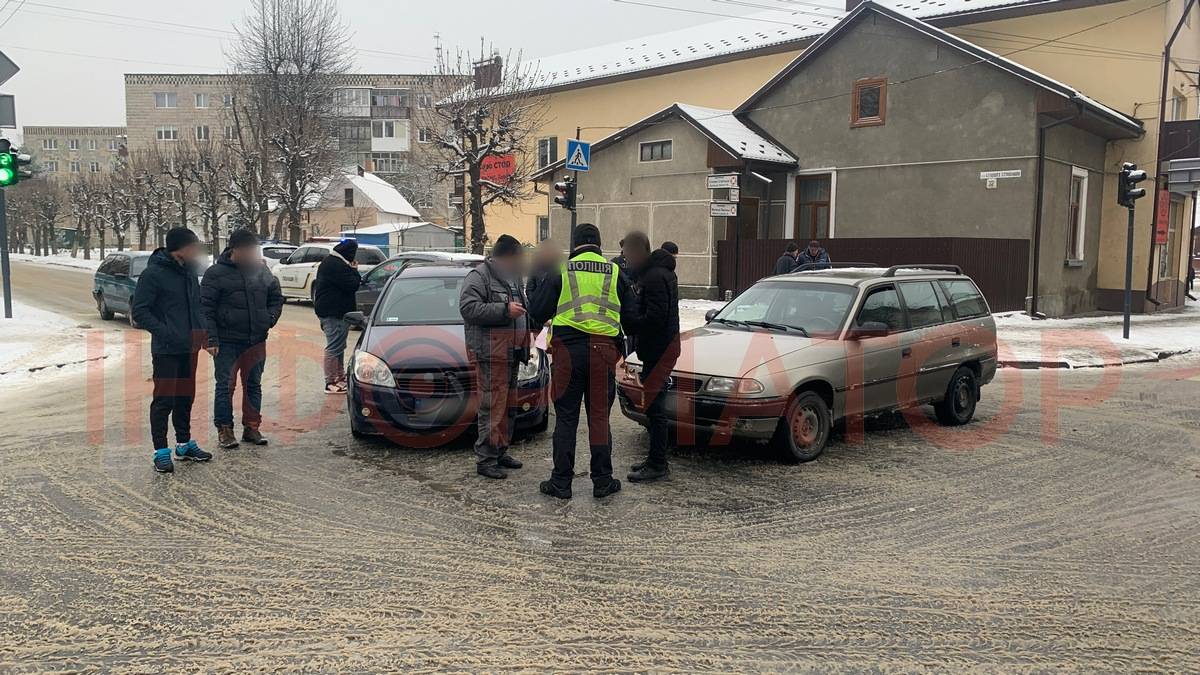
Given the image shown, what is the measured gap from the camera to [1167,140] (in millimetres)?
21812

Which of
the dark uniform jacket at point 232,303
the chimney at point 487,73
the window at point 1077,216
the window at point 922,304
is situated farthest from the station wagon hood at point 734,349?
the chimney at point 487,73

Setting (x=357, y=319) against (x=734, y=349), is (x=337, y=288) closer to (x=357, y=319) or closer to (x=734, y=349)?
(x=357, y=319)

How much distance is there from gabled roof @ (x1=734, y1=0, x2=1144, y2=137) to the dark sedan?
16.7 meters

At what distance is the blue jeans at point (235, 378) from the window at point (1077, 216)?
20.4m

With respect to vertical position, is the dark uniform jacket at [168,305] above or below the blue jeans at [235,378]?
above

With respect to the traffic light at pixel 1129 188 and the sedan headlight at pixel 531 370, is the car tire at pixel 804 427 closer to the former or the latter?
the sedan headlight at pixel 531 370

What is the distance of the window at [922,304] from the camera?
27.0 feet

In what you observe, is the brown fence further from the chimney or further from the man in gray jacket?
the man in gray jacket

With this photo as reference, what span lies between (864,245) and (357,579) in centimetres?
1834

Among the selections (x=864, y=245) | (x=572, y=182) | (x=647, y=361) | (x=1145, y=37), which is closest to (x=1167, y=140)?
(x=1145, y=37)

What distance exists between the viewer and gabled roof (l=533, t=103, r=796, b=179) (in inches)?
884

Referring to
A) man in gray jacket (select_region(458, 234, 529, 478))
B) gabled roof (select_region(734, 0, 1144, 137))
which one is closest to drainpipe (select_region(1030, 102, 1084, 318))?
gabled roof (select_region(734, 0, 1144, 137))

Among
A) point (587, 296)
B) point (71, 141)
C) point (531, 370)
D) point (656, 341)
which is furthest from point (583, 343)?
point (71, 141)

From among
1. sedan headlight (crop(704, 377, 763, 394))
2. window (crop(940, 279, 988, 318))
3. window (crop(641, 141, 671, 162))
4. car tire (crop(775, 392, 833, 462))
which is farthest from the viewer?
window (crop(641, 141, 671, 162))
